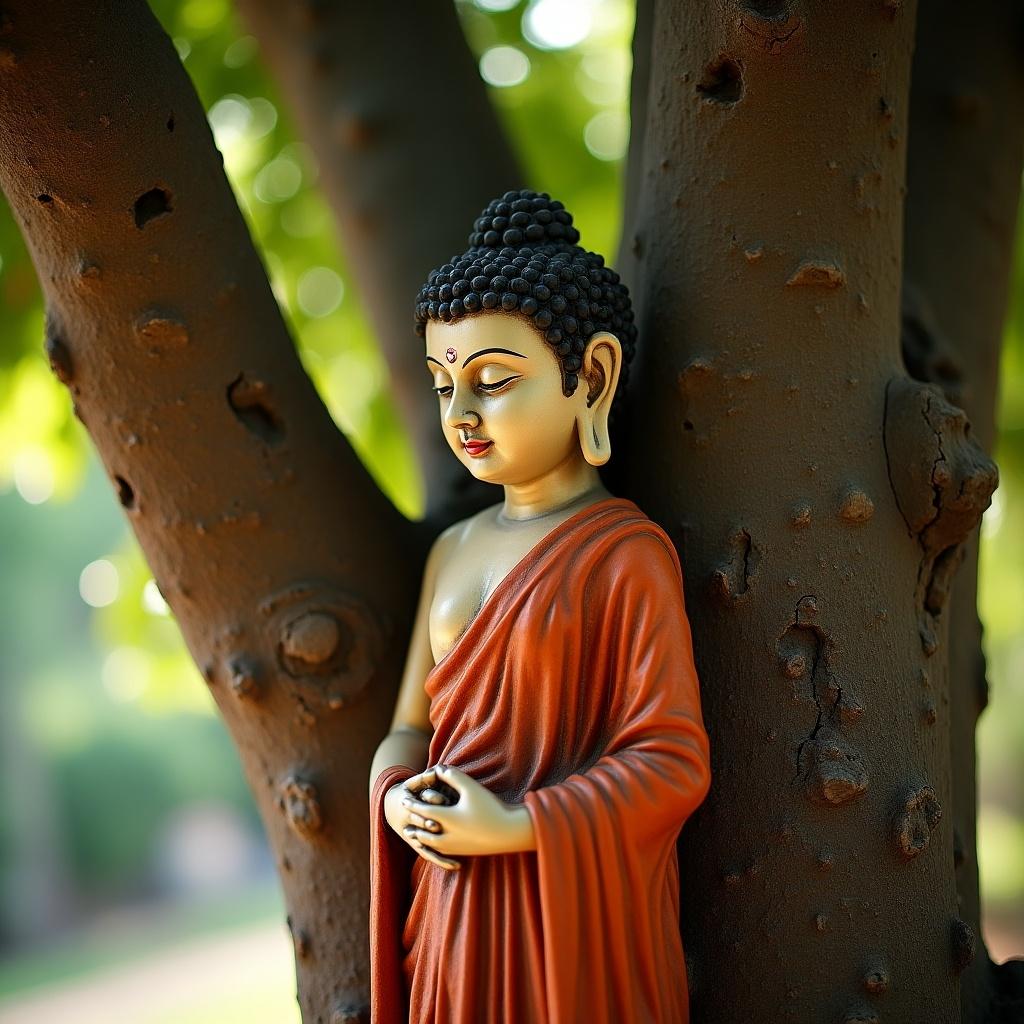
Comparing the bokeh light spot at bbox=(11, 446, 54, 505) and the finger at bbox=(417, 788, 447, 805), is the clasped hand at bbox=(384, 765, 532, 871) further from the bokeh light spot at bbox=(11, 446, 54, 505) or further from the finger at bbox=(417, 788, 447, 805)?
the bokeh light spot at bbox=(11, 446, 54, 505)

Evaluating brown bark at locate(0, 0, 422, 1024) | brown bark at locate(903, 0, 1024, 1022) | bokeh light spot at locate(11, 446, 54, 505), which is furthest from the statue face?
bokeh light spot at locate(11, 446, 54, 505)

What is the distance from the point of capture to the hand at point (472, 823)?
6.06 ft

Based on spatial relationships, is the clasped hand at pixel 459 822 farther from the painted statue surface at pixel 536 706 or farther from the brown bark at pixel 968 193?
the brown bark at pixel 968 193

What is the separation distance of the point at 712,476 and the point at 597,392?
11.3 inches

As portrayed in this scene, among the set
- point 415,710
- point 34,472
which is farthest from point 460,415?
point 34,472

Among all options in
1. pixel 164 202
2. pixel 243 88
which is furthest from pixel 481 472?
pixel 243 88

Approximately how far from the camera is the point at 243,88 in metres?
4.72

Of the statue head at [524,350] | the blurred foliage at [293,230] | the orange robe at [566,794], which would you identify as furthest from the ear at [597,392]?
the blurred foliage at [293,230]

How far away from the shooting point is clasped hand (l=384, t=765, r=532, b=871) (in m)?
1.85

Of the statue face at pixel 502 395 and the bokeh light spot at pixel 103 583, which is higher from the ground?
the statue face at pixel 502 395

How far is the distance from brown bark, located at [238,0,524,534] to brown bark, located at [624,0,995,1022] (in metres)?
0.92

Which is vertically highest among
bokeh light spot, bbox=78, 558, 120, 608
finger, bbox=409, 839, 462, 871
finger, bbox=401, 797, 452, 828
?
finger, bbox=401, 797, 452, 828

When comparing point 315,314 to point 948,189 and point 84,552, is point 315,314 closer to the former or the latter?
point 948,189

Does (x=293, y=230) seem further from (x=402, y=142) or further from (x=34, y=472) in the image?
(x=402, y=142)
